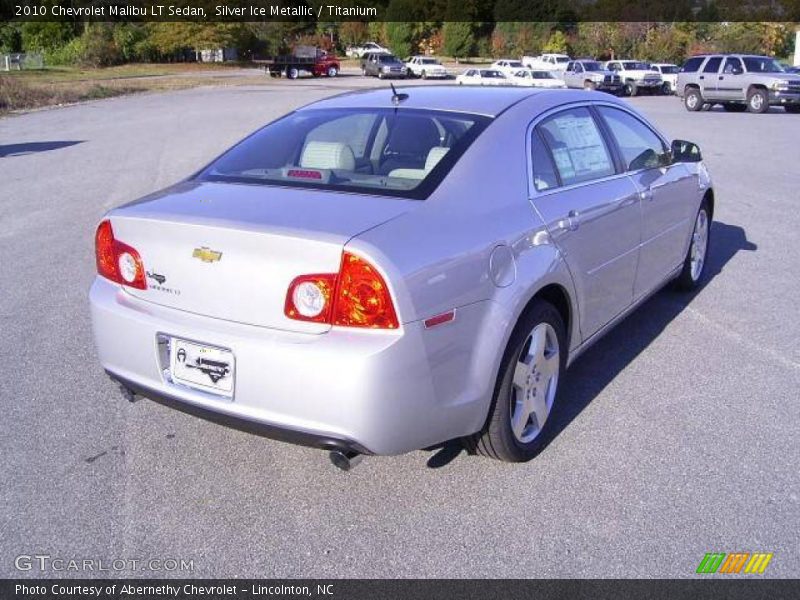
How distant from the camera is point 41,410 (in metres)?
4.14

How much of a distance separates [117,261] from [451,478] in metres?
1.78

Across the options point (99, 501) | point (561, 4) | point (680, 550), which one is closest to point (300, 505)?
point (99, 501)

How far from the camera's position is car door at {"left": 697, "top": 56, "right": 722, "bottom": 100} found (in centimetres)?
2691

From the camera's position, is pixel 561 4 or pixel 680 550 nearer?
pixel 680 550

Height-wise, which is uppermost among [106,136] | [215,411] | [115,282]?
[115,282]

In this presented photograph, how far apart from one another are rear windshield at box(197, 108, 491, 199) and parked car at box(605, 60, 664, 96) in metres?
37.2

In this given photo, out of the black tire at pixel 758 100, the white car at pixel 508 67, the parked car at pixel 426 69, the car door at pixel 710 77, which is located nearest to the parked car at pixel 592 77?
the white car at pixel 508 67

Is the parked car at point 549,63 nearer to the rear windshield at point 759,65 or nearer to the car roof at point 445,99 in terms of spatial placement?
the rear windshield at point 759,65

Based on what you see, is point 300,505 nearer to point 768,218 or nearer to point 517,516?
point 517,516

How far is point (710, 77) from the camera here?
27125 millimetres

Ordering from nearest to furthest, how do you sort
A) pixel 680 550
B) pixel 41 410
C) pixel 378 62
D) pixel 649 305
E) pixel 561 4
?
pixel 680 550, pixel 41 410, pixel 649 305, pixel 378 62, pixel 561 4

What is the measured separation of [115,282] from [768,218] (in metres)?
7.99

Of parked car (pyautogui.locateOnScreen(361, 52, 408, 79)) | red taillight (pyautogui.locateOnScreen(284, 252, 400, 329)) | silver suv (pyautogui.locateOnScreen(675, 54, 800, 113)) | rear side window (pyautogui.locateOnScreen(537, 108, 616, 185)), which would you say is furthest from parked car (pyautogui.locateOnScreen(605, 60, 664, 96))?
red taillight (pyautogui.locateOnScreen(284, 252, 400, 329))

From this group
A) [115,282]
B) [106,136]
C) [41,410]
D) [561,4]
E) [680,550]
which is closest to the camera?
[680,550]
